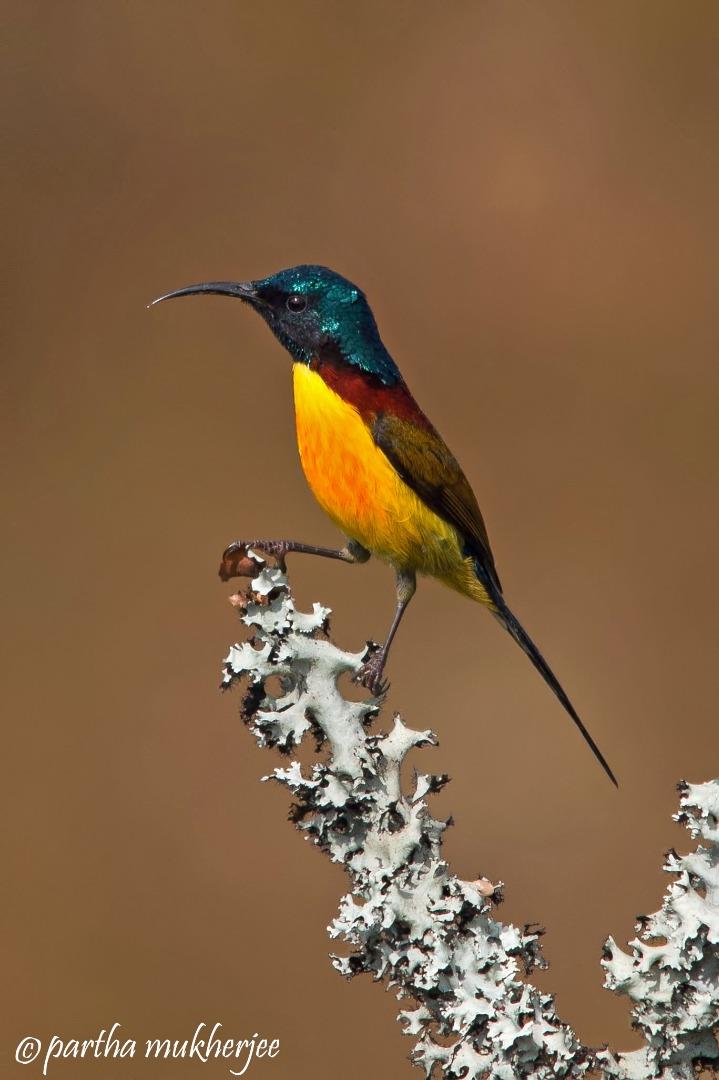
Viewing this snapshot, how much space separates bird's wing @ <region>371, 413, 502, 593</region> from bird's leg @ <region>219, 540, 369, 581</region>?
159 mm

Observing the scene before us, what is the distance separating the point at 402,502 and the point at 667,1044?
988 mm

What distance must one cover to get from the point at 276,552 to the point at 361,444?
23 centimetres

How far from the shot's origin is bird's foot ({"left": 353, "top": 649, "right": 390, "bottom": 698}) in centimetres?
142

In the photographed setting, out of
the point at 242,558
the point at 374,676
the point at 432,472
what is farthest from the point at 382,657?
the point at 432,472

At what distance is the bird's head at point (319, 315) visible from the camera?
193 centimetres

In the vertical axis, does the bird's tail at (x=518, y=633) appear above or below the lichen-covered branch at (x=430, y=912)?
above

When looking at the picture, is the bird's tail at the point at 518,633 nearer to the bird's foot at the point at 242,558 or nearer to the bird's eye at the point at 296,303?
the bird's foot at the point at 242,558

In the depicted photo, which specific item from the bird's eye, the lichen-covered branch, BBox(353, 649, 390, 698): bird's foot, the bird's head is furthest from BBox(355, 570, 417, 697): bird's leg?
the bird's eye

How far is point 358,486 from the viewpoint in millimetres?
1894

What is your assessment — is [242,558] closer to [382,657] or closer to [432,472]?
[382,657]

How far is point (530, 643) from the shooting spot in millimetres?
2031

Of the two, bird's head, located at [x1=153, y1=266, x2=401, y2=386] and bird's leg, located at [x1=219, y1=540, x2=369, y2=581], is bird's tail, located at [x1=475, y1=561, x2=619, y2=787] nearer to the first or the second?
bird's leg, located at [x1=219, y1=540, x2=369, y2=581]

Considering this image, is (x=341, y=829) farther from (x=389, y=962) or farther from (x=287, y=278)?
(x=287, y=278)

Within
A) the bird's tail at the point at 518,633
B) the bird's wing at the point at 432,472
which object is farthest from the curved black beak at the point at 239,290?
the bird's tail at the point at 518,633
